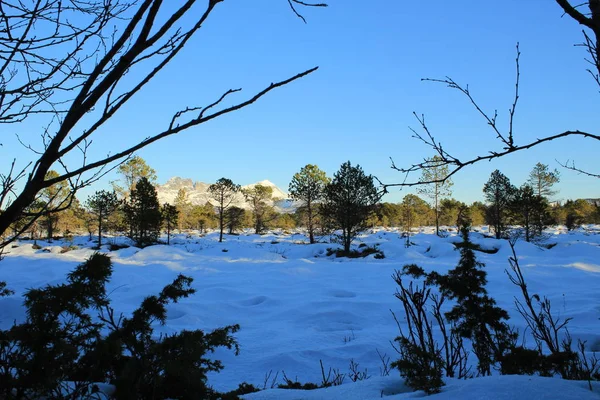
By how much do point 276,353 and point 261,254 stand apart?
13.1 metres

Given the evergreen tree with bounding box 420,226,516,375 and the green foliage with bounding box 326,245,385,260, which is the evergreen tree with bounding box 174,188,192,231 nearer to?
the green foliage with bounding box 326,245,385,260

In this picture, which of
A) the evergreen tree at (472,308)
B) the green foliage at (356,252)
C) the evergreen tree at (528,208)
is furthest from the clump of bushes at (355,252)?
the evergreen tree at (472,308)

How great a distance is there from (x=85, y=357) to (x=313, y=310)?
5.34m

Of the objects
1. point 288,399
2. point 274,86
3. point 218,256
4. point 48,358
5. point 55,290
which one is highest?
point 274,86

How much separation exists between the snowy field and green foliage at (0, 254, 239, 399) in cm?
66

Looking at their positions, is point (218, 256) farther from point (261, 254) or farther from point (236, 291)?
point (236, 291)

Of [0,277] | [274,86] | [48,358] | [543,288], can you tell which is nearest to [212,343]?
[48,358]

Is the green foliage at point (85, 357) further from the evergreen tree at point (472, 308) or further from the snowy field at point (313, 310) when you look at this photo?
the evergreen tree at point (472, 308)

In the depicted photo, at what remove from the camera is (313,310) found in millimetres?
6652

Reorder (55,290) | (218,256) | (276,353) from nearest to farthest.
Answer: (55,290)
(276,353)
(218,256)

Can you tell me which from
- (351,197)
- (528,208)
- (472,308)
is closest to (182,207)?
(351,197)

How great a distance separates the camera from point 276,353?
169 inches

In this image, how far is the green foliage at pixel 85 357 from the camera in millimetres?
1408

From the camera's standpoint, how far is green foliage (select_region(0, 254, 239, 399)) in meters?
1.41
